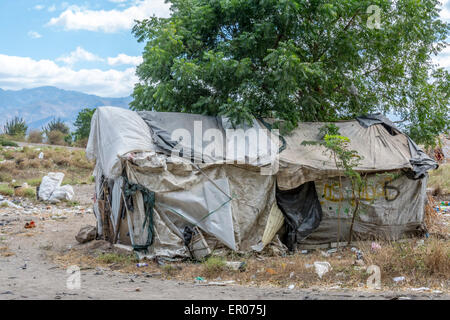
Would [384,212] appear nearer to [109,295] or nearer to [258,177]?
[258,177]

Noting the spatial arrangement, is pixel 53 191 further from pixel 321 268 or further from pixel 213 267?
pixel 321 268

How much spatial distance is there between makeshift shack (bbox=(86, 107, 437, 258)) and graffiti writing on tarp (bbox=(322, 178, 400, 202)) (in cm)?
2

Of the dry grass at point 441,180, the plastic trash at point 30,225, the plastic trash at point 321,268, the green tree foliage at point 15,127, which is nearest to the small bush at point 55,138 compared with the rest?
the green tree foliage at point 15,127

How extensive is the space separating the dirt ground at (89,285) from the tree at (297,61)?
3192 mm

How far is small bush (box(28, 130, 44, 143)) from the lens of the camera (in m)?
31.0

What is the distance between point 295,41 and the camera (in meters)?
8.46

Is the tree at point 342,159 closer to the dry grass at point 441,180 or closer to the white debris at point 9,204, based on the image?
the dry grass at point 441,180

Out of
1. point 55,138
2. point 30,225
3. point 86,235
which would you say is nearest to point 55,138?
point 55,138

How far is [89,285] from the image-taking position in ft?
16.9

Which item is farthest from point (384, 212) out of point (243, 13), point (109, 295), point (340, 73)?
point (109, 295)

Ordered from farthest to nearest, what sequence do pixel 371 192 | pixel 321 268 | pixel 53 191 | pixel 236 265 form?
pixel 53 191
pixel 371 192
pixel 236 265
pixel 321 268

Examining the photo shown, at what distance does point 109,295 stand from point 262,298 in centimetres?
163

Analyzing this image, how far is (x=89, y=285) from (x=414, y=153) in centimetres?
602

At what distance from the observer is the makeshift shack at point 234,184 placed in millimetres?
6520
